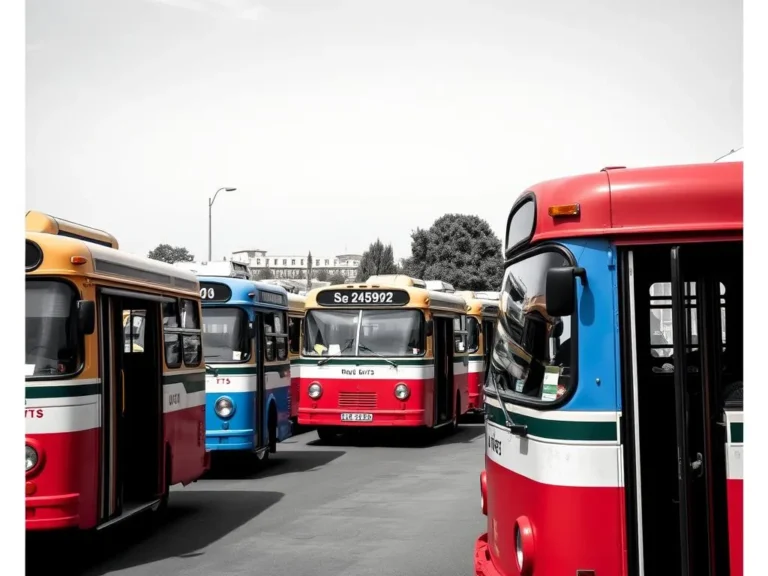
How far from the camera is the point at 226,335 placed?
15086mm

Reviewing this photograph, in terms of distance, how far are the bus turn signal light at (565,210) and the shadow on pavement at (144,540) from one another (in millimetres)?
5221

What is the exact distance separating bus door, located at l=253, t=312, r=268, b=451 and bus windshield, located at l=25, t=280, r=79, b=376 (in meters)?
6.70

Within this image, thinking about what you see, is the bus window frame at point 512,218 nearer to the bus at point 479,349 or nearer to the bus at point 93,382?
the bus at point 93,382

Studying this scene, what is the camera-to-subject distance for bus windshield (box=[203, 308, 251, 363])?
1499 centimetres

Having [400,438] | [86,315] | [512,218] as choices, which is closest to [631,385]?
[512,218]

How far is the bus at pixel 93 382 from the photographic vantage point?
322 inches

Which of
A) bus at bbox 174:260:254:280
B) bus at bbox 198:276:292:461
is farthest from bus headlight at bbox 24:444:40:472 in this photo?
bus at bbox 174:260:254:280

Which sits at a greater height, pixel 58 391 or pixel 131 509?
pixel 58 391

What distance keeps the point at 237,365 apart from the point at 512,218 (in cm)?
884

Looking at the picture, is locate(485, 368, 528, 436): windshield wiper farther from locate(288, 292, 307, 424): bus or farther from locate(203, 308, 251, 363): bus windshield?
locate(288, 292, 307, 424): bus

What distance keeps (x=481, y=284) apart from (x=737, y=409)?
65.6m

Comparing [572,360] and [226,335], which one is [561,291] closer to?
[572,360]
